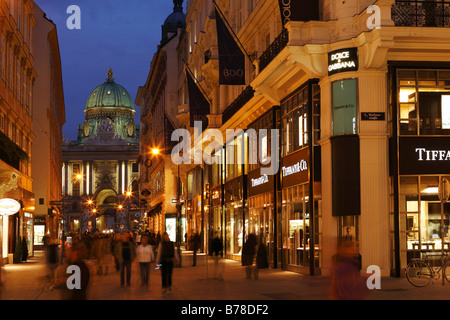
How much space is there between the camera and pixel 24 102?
47750 millimetres

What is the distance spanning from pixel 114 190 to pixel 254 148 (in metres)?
138

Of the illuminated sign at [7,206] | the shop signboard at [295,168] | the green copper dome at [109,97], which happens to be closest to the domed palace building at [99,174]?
the green copper dome at [109,97]

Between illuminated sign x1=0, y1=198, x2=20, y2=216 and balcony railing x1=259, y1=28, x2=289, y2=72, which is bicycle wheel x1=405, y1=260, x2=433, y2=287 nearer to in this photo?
balcony railing x1=259, y1=28, x2=289, y2=72

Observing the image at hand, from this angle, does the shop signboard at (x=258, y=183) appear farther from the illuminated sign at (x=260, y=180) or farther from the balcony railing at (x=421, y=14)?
the balcony railing at (x=421, y=14)

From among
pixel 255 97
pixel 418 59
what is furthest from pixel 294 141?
pixel 418 59

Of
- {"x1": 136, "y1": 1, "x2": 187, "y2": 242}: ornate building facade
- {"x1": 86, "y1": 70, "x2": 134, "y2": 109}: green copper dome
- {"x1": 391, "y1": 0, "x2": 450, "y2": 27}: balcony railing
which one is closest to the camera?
{"x1": 391, "y1": 0, "x2": 450, "y2": 27}: balcony railing

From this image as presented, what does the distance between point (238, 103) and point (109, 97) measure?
15299 cm

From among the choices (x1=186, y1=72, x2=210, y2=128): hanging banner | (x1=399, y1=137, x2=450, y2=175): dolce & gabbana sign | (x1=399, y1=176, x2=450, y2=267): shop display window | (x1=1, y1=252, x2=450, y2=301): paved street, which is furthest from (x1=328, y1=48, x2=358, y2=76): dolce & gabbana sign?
(x1=186, y1=72, x2=210, y2=128): hanging banner

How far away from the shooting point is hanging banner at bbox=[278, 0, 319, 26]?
85.9 feet

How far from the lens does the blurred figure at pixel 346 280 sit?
12156mm

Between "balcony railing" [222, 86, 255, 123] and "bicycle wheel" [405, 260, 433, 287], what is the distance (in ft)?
50.8

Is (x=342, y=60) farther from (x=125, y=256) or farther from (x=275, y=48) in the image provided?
(x=125, y=256)

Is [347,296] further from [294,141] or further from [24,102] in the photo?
[24,102]
